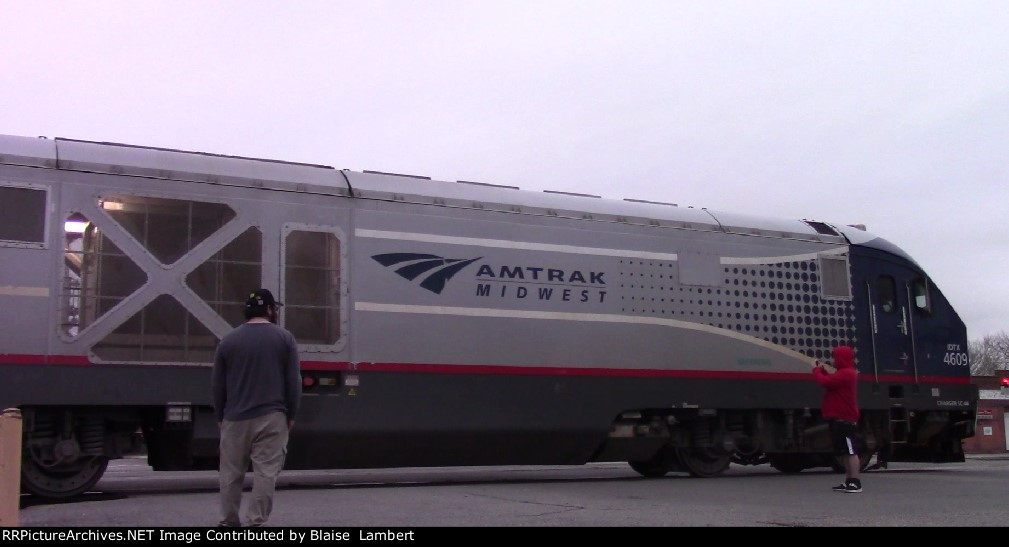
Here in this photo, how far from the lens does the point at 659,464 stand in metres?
13.4

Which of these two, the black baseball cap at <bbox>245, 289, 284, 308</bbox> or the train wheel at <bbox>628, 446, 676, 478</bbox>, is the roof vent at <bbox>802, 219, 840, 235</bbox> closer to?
the train wheel at <bbox>628, 446, 676, 478</bbox>

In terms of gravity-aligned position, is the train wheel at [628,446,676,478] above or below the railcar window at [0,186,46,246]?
below

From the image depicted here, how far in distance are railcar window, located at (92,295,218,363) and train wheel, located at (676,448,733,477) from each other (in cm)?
630

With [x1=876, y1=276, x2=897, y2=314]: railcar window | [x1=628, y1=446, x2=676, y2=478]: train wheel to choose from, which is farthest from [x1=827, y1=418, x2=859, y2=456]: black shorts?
[x1=876, y1=276, x2=897, y2=314]: railcar window

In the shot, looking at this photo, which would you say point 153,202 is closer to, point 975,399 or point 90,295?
point 90,295

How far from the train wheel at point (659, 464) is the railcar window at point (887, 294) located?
13.1ft

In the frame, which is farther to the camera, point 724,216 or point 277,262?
point 724,216

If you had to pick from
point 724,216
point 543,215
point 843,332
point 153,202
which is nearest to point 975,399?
point 843,332

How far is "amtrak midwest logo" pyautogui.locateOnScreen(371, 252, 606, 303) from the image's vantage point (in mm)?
11242

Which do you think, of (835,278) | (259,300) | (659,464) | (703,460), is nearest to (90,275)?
(259,300)

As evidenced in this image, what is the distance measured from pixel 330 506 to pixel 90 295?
340 centimetres

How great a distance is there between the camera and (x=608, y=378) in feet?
40.0
